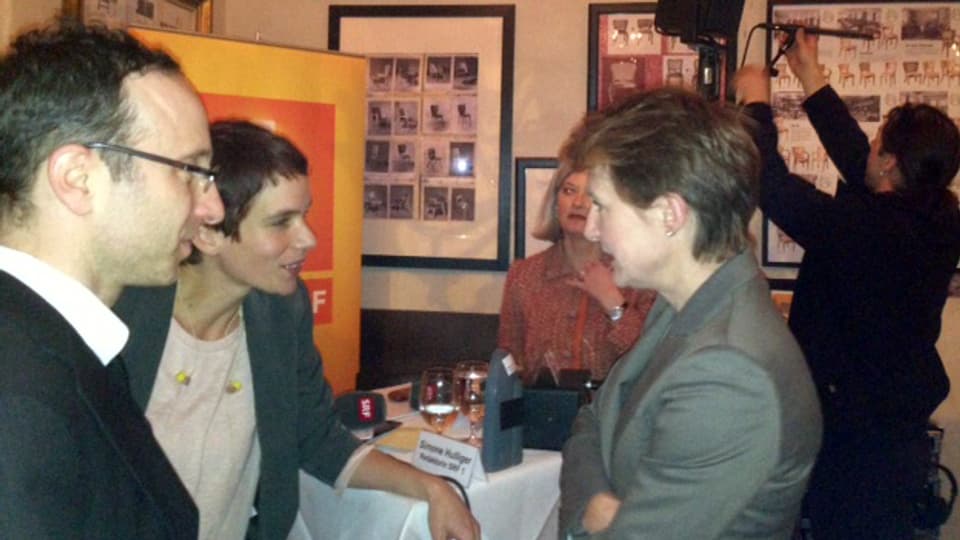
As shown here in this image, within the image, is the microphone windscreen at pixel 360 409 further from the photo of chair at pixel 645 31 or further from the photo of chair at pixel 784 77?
the photo of chair at pixel 784 77

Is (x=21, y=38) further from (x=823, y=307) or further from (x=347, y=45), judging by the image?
(x=347, y=45)

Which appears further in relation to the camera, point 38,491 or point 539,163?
point 539,163

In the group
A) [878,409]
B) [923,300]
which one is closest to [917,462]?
[878,409]

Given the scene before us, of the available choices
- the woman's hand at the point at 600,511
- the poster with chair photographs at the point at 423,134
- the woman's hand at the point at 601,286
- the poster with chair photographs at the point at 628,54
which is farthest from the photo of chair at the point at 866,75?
the woman's hand at the point at 600,511

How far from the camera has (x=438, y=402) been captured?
7.64 feet

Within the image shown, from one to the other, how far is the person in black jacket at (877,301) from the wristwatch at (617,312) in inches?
18.9

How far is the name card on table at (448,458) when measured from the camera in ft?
6.58

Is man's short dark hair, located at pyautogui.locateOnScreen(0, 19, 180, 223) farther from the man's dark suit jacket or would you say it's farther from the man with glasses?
the man's dark suit jacket

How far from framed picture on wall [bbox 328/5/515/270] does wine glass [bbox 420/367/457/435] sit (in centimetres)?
178

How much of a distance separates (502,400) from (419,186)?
2.19 meters

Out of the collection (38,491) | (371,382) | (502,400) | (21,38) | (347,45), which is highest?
(347,45)

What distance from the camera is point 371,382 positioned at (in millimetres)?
4027

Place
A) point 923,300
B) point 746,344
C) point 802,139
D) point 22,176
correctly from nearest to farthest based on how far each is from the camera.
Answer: point 22,176, point 746,344, point 923,300, point 802,139

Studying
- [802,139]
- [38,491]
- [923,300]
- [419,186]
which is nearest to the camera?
[38,491]
